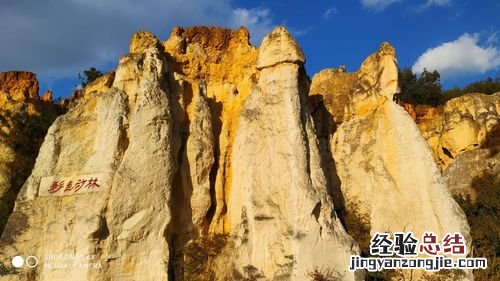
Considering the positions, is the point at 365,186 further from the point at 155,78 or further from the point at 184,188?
the point at 155,78

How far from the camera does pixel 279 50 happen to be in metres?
15.0

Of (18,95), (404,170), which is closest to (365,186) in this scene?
(404,170)

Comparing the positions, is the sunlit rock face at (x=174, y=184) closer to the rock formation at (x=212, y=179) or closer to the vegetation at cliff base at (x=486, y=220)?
the rock formation at (x=212, y=179)

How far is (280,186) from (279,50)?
3.97 meters

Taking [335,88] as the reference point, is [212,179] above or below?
below

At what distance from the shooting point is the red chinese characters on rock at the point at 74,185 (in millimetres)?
13422

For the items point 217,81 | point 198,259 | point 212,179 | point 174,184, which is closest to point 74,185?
point 174,184

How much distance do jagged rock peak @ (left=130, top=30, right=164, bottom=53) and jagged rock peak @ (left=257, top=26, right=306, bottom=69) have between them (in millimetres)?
3690

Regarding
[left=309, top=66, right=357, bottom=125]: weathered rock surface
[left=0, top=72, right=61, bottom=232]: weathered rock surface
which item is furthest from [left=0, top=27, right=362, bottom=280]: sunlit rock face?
[left=0, top=72, right=61, bottom=232]: weathered rock surface

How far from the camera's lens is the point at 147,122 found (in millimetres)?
13977

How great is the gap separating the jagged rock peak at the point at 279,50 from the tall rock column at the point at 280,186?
0.02 metres

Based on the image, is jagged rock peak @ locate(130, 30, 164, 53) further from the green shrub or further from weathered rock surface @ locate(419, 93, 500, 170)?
weathered rock surface @ locate(419, 93, 500, 170)

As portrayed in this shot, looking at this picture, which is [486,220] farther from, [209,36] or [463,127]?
[209,36]

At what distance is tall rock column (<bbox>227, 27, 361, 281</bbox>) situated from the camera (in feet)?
41.8
